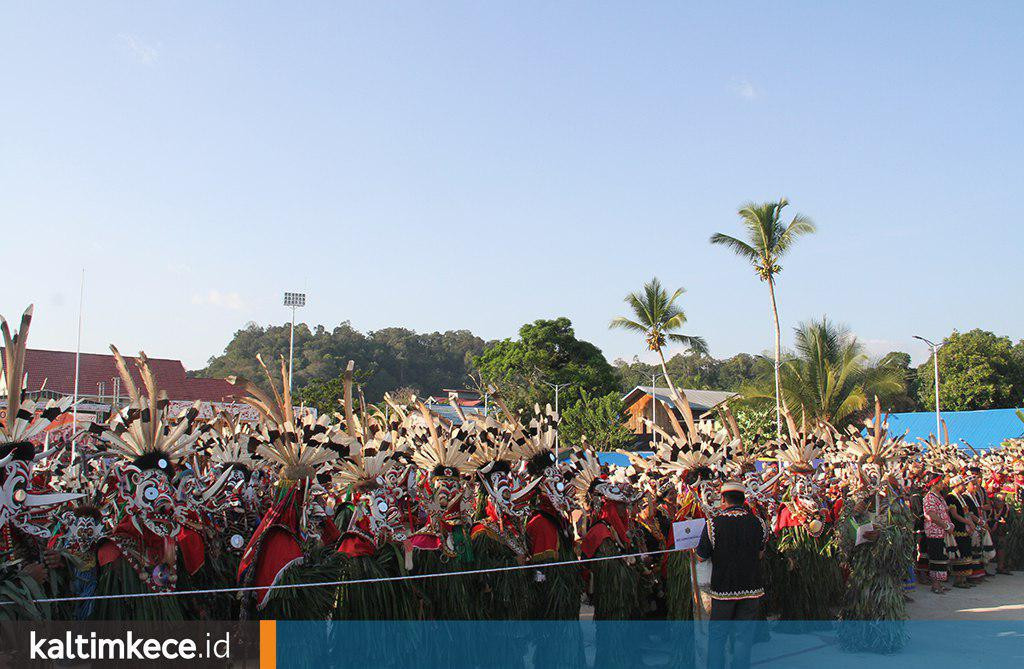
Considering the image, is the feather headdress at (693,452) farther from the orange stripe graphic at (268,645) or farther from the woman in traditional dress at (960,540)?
the woman in traditional dress at (960,540)

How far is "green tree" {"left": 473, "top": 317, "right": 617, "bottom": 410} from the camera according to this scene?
40031mm

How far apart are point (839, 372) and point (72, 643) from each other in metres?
23.5

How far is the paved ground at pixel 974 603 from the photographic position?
9141 millimetres

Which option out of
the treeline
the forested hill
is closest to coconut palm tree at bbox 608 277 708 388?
the treeline

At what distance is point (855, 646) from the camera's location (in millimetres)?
7355

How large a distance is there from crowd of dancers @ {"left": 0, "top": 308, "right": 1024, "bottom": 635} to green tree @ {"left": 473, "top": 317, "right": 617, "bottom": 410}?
30787 mm

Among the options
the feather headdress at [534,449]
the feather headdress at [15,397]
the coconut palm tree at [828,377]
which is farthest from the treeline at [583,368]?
the feather headdress at [15,397]

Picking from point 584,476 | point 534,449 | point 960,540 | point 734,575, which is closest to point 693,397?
point 960,540

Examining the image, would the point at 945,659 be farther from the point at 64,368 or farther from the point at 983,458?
the point at 64,368

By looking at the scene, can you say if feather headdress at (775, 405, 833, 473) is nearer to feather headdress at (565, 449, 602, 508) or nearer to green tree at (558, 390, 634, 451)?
feather headdress at (565, 449, 602, 508)

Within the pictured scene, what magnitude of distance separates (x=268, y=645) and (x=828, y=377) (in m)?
22.4

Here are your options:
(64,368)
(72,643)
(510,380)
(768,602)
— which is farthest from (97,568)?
(510,380)

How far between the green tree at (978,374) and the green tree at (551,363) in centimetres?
1594

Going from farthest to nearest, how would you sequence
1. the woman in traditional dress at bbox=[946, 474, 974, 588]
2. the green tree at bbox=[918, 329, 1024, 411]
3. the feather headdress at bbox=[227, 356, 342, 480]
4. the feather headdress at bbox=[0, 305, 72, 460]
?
the green tree at bbox=[918, 329, 1024, 411], the woman in traditional dress at bbox=[946, 474, 974, 588], the feather headdress at bbox=[227, 356, 342, 480], the feather headdress at bbox=[0, 305, 72, 460]
